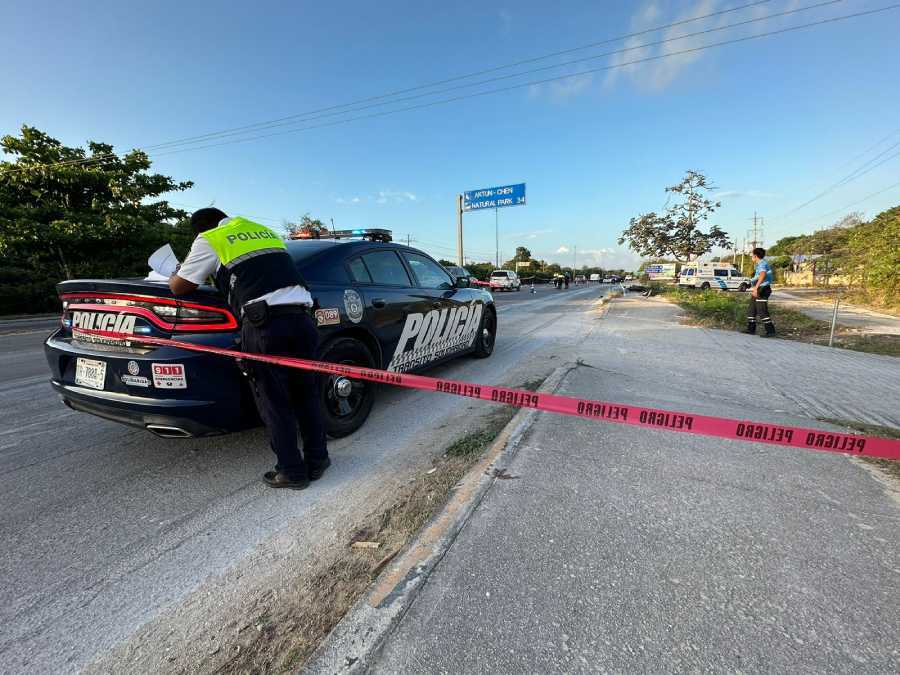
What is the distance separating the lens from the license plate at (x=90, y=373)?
2449 mm

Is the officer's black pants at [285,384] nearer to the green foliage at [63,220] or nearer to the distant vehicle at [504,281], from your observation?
the green foliage at [63,220]

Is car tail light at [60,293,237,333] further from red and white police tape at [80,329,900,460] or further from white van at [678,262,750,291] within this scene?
white van at [678,262,750,291]

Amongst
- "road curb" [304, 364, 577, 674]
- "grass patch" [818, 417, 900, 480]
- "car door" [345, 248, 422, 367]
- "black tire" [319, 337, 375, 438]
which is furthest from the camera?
"car door" [345, 248, 422, 367]

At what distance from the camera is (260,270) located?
7.45ft

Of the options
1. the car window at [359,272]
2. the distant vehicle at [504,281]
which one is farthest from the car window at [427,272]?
the distant vehicle at [504,281]

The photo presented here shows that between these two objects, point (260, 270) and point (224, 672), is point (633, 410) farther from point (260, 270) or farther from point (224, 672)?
point (260, 270)

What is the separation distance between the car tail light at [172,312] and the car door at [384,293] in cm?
110

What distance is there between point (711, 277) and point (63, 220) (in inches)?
1670

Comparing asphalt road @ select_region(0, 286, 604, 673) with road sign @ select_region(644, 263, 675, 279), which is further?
road sign @ select_region(644, 263, 675, 279)

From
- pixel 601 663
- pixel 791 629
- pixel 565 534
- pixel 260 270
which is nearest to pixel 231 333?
pixel 260 270

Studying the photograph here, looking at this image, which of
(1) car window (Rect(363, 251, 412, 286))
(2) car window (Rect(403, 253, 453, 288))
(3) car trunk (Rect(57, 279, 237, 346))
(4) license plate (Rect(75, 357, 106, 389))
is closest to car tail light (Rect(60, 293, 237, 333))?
(3) car trunk (Rect(57, 279, 237, 346))

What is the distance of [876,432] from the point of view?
309 cm

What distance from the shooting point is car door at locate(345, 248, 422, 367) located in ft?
11.3

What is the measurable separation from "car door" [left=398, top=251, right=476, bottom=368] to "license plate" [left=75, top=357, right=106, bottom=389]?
2.27 metres
